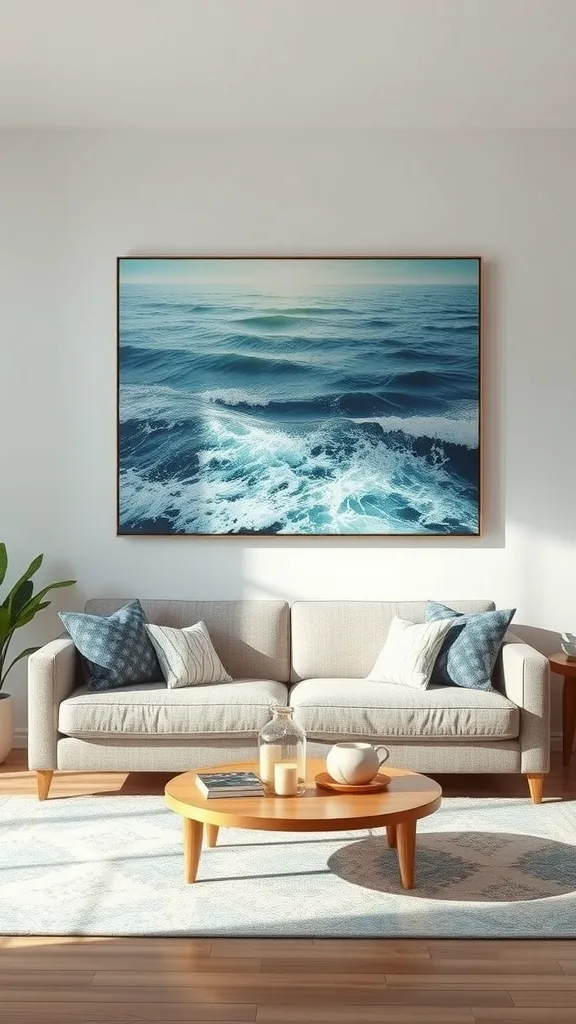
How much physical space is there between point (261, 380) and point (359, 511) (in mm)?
806

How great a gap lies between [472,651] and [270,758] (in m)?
1.39

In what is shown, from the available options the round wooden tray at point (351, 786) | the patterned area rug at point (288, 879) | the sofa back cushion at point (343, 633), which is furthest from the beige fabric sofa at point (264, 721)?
the round wooden tray at point (351, 786)

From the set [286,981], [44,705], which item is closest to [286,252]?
[44,705]

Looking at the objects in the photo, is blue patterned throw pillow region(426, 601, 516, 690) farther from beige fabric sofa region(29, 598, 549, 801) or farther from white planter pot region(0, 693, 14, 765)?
white planter pot region(0, 693, 14, 765)

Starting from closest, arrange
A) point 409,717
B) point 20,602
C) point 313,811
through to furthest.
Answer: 1. point 313,811
2. point 409,717
3. point 20,602

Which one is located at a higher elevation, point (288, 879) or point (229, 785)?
point (229, 785)

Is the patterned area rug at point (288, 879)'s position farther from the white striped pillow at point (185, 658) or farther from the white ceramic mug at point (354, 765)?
the white striped pillow at point (185, 658)

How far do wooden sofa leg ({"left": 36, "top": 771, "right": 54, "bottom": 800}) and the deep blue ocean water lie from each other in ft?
4.31

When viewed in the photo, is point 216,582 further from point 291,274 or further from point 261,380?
point 291,274

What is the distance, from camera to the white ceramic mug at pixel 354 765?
10.5 feet

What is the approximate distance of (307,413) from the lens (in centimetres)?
503

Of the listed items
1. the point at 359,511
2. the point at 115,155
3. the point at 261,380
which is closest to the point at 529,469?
the point at 359,511

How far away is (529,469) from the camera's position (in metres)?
5.05

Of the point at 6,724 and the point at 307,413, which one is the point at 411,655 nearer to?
the point at 307,413
